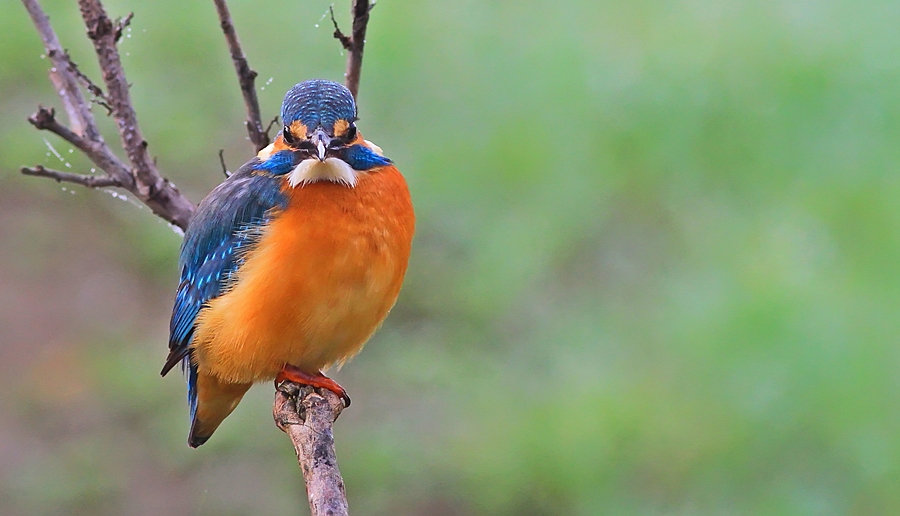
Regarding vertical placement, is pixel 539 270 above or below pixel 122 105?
above

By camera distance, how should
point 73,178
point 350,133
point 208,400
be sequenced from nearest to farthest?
point 350,133 < point 73,178 < point 208,400

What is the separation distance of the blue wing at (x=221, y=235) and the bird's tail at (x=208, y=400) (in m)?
0.04

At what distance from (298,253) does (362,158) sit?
30 centimetres

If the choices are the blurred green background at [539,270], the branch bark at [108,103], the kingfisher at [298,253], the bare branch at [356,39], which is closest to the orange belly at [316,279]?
the kingfisher at [298,253]

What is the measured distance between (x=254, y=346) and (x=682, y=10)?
353 cm

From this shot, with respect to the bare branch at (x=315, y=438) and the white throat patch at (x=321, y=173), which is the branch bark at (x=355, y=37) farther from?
the bare branch at (x=315, y=438)

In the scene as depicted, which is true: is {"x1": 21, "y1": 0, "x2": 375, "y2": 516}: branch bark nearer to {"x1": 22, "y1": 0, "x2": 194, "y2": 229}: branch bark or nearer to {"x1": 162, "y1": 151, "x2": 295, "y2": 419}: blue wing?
{"x1": 22, "y1": 0, "x2": 194, "y2": 229}: branch bark

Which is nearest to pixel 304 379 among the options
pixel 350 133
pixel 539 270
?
pixel 350 133

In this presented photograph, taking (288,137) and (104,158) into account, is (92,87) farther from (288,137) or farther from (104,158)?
(288,137)

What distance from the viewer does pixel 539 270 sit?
4.19 m

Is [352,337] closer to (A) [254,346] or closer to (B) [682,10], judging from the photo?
(A) [254,346]

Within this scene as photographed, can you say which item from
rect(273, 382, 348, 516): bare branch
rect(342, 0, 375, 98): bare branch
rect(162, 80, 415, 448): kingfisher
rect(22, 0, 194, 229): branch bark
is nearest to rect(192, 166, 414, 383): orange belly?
rect(162, 80, 415, 448): kingfisher

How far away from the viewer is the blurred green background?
3537mm

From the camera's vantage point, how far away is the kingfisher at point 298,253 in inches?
91.3
